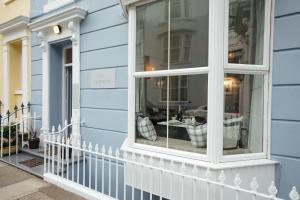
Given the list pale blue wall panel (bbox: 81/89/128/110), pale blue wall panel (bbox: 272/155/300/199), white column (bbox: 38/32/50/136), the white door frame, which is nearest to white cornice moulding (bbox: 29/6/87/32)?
the white door frame

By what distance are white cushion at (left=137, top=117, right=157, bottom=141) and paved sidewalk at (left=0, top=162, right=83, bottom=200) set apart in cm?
142

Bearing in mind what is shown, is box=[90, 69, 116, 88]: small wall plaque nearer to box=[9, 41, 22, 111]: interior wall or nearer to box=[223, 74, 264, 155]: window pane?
box=[223, 74, 264, 155]: window pane

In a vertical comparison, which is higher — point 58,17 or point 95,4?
point 95,4

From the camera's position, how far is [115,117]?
15.7 feet

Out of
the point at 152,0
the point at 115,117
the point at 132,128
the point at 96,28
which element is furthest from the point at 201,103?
the point at 96,28

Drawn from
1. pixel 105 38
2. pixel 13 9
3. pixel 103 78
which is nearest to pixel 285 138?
pixel 103 78

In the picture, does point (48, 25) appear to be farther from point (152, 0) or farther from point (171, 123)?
point (171, 123)

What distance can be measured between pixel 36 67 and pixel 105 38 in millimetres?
2656

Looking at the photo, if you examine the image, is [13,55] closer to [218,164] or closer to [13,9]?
[13,9]

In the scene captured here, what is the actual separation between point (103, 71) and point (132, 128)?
163cm

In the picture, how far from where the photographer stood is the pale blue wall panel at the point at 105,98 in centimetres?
468

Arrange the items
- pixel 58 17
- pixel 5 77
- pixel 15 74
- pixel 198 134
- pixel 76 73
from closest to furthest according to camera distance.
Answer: pixel 198 134 < pixel 76 73 < pixel 58 17 < pixel 5 77 < pixel 15 74

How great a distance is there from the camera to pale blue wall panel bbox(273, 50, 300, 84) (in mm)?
2934

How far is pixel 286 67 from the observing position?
300 centimetres
